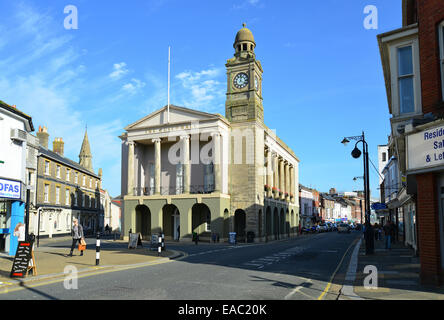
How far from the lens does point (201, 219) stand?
130 feet

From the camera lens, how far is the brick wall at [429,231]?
1017cm

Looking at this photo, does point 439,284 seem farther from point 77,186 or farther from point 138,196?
point 77,186

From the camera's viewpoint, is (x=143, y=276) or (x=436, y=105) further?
(x=143, y=276)

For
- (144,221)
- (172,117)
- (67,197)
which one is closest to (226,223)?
(144,221)

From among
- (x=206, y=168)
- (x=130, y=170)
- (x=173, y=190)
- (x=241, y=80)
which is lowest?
(x=173, y=190)

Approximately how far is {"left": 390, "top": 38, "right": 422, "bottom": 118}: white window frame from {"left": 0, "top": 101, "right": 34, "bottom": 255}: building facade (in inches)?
629

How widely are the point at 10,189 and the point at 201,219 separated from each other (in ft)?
77.3

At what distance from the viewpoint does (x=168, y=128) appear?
130 feet

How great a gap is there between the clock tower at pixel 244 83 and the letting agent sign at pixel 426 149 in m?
30.0

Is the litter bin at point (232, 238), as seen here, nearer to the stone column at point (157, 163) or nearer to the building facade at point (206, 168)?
the building facade at point (206, 168)

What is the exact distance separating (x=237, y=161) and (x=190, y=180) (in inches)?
222

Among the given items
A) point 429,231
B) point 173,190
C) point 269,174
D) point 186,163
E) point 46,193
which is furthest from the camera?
point 269,174

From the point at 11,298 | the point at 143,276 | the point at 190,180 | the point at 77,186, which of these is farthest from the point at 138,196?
the point at 11,298

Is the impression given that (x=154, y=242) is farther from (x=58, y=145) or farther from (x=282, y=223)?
(x=58, y=145)
